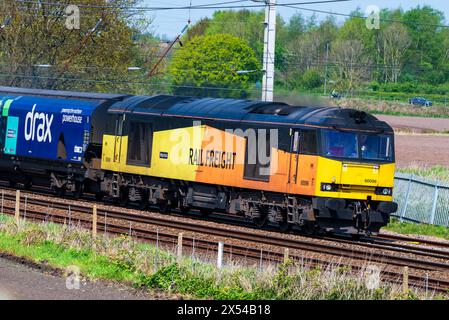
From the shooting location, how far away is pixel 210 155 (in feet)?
87.0

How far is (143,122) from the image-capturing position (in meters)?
28.7

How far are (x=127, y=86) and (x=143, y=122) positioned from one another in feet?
92.5

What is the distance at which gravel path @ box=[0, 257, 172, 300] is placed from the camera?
564 inches

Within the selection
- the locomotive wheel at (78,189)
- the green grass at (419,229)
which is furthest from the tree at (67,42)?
the green grass at (419,229)

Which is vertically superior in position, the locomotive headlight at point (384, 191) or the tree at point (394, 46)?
the tree at point (394, 46)

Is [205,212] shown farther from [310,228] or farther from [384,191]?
[384,191]

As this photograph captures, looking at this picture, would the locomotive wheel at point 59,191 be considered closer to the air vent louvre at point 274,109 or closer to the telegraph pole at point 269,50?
the telegraph pole at point 269,50

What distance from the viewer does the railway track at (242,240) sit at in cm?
1970

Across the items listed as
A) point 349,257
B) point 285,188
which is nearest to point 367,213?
point 285,188

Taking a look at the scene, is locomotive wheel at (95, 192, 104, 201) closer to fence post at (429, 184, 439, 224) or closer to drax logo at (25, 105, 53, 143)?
drax logo at (25, 105, 53, 143)

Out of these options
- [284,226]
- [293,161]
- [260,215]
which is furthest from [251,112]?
[284,226]

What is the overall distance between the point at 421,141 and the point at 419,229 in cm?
3341

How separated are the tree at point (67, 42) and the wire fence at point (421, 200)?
2689 centimetres
